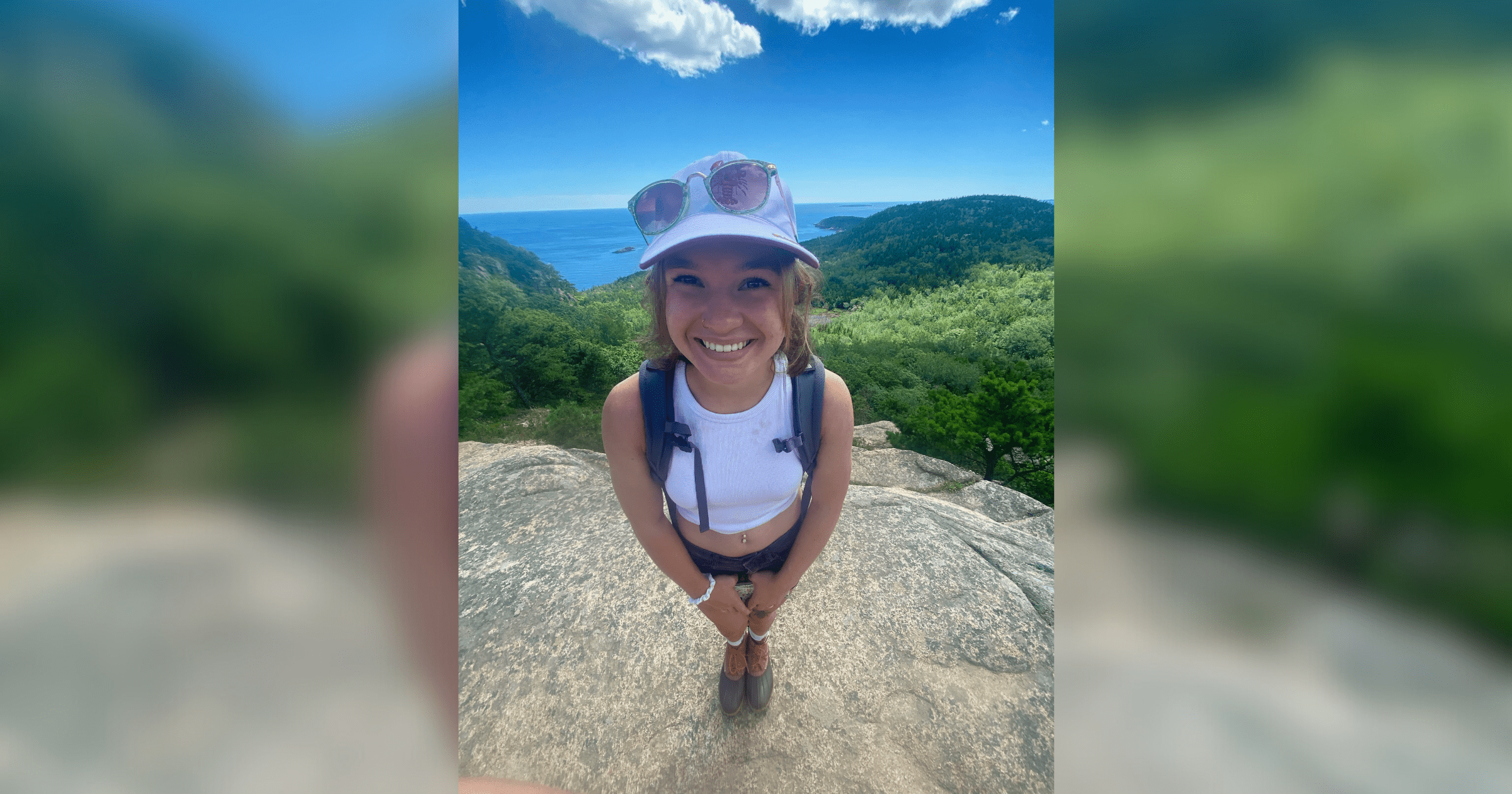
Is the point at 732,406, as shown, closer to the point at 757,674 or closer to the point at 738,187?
the point at 738,187

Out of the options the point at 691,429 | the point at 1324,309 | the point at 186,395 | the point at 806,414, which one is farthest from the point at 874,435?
the point at 186,395

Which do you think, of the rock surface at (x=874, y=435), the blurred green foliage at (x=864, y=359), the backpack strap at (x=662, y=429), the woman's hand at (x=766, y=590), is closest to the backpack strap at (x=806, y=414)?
the backpack strap at (x=662, y=429)

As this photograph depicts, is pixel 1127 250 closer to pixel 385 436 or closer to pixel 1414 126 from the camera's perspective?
pixel 1414 126

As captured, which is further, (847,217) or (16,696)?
(847,217)

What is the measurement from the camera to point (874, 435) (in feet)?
25.3

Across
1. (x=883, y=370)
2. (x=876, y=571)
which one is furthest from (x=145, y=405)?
(x=883, y=370)

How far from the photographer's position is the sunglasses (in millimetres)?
→ 1385

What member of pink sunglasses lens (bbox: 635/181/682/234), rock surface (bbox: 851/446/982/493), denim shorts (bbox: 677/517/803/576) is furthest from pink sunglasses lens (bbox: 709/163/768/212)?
rock surface (bbox: 851/446/982/493)

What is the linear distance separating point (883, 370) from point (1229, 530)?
A: 1107 cm

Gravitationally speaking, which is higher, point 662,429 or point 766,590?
point 662,429

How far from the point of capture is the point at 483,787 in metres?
1.52

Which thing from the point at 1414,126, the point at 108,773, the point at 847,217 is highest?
the point at 847,217

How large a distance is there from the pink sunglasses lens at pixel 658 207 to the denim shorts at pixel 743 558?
3.35 ft

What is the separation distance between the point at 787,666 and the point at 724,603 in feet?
1.89
